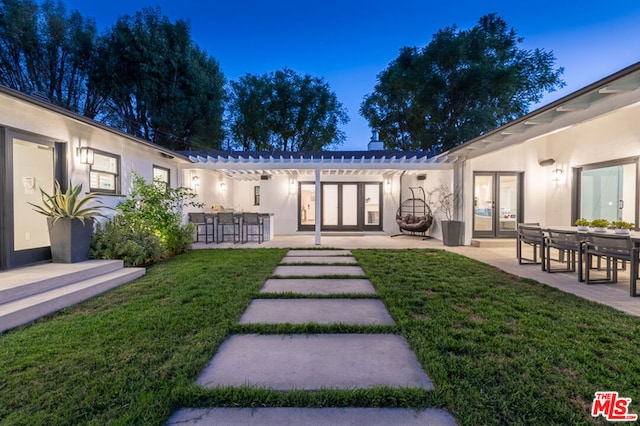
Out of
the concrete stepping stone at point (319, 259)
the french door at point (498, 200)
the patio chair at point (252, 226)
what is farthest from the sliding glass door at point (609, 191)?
the patio chair at point (252, 226)

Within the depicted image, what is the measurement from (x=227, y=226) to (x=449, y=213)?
6.91 metres

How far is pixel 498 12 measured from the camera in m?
21.3

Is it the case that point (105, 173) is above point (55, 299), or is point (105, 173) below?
above

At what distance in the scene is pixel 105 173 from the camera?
243 inches

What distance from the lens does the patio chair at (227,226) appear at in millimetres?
8797

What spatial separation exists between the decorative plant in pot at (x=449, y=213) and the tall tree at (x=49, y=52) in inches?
799

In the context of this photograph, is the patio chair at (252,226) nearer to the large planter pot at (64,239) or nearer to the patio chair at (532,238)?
the large planter pot at (64,239)

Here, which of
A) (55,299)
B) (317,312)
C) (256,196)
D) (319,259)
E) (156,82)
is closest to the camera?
(317,312)

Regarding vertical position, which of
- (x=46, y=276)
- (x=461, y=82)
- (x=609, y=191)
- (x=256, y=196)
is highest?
(x=461, y=82)

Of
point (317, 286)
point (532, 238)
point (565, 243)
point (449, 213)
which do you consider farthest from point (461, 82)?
point (317, 286)

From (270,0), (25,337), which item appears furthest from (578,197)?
(270,0)

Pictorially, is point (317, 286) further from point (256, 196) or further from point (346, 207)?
point (256, 196)

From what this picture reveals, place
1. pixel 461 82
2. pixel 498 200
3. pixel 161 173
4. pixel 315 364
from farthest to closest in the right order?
1. pixel 461 82
2. pixel 161 173
3. pixel 498 200
4. pixel 315 364

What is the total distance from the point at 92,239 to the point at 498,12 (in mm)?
27598
